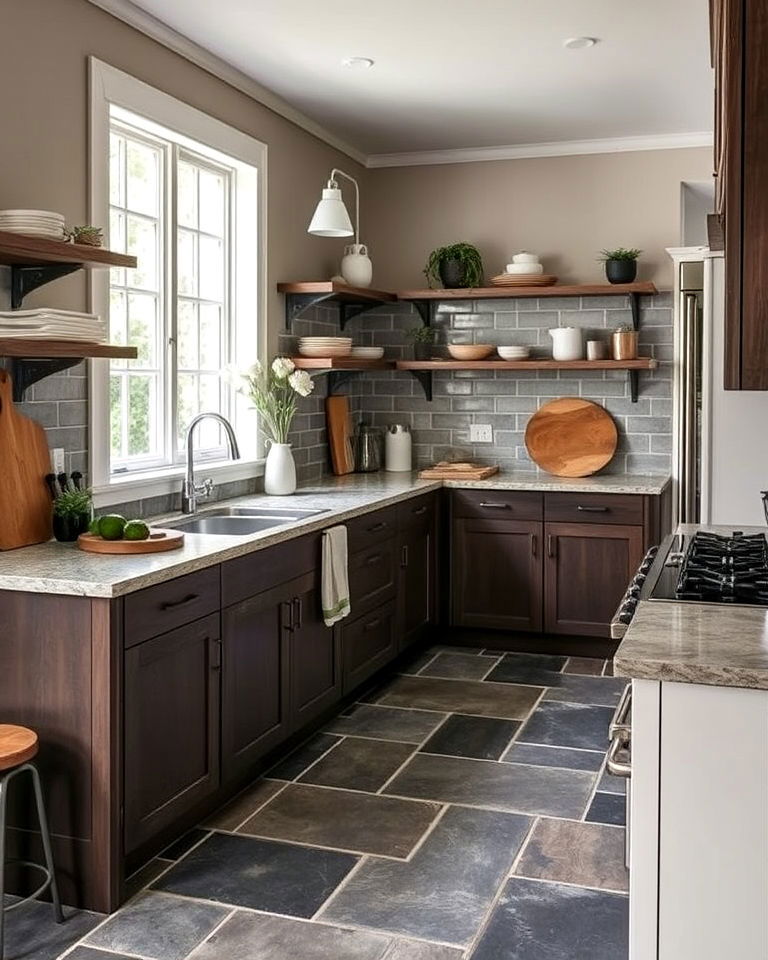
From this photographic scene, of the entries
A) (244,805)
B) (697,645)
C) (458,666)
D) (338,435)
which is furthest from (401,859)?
(338,435)

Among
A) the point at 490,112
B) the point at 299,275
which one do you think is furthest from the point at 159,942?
the point at 490,112

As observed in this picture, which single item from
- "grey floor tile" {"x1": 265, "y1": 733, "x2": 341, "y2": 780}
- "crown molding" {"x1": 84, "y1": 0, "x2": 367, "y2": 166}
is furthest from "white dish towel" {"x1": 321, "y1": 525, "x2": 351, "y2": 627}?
"crown molding" {"x1": 84, "y1": 0, "x2": 367, "y2": 166}

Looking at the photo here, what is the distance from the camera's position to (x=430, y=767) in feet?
12.5

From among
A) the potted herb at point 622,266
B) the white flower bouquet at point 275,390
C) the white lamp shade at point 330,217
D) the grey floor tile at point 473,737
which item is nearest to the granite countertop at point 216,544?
the white flower bouquet at point 275,390

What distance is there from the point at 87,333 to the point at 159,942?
166cm

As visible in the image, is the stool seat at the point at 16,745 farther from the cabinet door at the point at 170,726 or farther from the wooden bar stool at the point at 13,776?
the cabinet door at the point at 170,726

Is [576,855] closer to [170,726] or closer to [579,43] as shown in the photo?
[170,726]

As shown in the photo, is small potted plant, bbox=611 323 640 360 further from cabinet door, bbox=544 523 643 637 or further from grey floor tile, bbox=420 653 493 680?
grey floor tile, bbox=420 653 493 680

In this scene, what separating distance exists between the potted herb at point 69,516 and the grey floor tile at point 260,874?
100 cm

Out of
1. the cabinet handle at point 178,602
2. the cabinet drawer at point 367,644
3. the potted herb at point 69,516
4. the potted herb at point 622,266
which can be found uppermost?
the potted herb at point 622,266

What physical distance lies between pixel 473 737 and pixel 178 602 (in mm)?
1544

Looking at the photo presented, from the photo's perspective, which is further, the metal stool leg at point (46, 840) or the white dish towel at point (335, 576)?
the white dish towel at point (335, 576)

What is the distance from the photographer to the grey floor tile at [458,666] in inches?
197

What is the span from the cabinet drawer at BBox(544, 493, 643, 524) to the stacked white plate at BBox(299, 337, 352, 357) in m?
1.22
